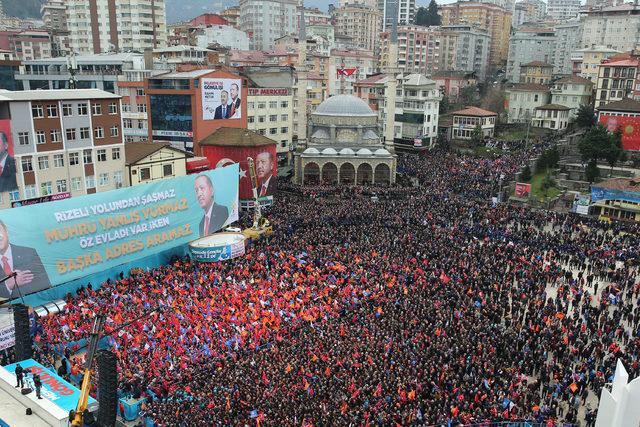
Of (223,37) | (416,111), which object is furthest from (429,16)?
(416,111)

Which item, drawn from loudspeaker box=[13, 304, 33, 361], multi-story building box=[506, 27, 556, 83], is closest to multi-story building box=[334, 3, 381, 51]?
multi-story building box=[506, 27, 556, 83]

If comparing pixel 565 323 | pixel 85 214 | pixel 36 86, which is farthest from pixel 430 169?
pixel 36 86

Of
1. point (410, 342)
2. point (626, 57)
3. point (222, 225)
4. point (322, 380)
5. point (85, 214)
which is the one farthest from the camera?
point (626, 57)

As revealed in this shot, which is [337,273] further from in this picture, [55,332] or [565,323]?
[55,332]

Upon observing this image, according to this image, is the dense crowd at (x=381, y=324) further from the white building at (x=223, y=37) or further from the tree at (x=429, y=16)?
the tree at (x=429, y=16)

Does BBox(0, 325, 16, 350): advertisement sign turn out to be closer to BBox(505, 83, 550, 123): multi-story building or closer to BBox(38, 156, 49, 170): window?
BBox(38, 156, 49, 170): window
